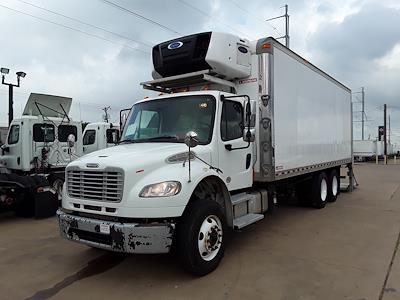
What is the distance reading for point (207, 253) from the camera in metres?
5.16

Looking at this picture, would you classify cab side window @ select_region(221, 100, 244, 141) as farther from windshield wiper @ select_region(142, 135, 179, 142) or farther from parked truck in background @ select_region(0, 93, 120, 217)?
parked truck in background @ select_region(0, 93, 120, 217)

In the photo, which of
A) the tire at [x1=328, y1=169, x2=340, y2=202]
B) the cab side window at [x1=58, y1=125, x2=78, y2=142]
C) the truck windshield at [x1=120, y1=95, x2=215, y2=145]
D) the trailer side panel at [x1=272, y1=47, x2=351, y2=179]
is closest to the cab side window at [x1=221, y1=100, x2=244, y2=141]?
the truck windshield at [x1=120, y1=95, x2=215, y2=145]

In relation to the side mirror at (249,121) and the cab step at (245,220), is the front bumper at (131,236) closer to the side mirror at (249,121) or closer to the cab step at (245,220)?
the cab step at (245,220)

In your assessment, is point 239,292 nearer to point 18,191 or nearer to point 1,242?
point 1,242

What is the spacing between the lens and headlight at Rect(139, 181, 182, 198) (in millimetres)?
4684

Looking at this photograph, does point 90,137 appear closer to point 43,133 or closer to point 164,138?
point 43,133

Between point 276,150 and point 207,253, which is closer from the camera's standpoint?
point 207,253

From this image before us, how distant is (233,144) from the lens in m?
6.14

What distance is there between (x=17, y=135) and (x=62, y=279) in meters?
7.49

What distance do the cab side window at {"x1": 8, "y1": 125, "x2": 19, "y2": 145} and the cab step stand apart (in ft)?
26.0

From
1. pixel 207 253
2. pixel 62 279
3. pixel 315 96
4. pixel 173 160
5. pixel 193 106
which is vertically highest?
pixel 315 96

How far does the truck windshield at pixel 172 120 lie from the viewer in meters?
5.86

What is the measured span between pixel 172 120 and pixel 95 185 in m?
1.73

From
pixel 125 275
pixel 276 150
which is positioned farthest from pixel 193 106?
pixel 125 275
